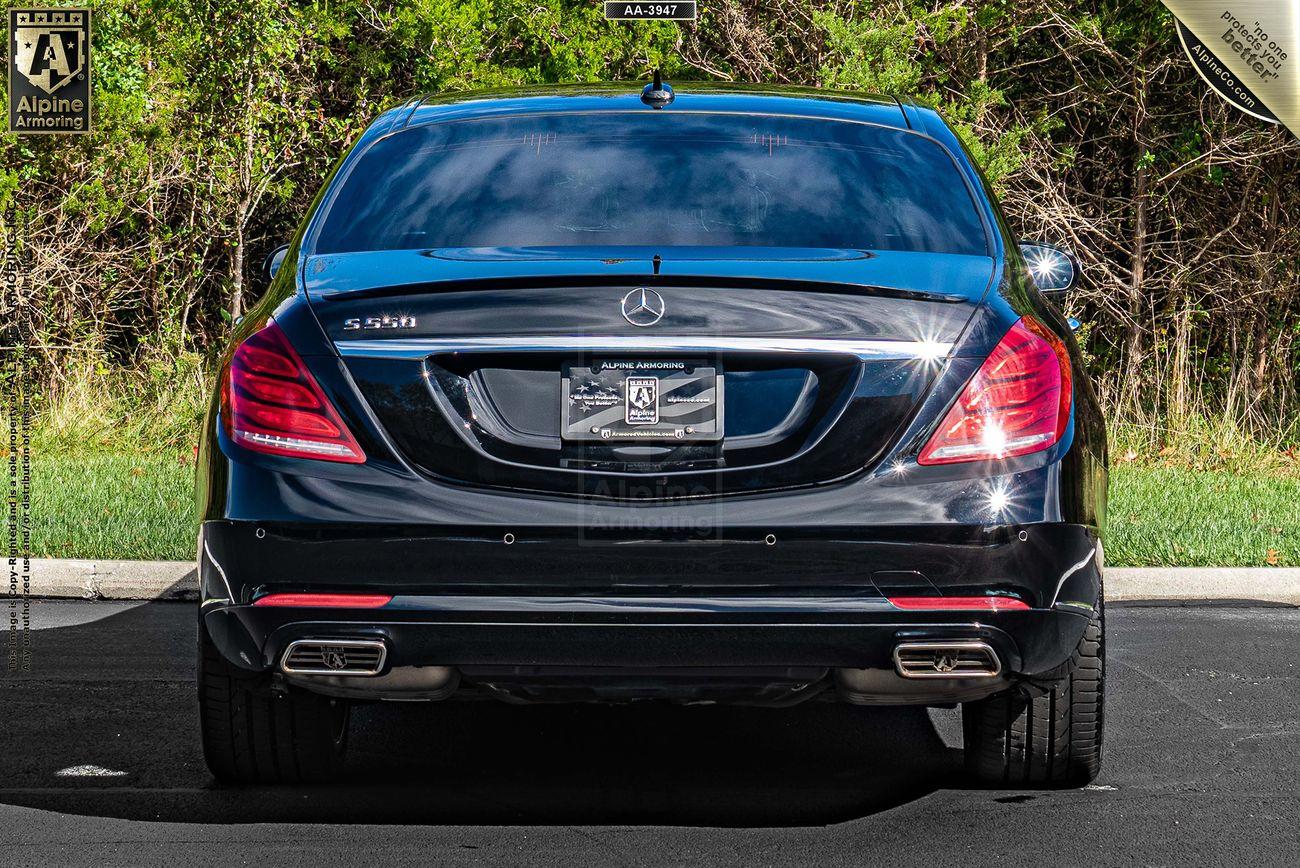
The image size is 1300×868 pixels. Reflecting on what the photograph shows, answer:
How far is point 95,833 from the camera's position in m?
4.12

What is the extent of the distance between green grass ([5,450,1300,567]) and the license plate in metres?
4.80

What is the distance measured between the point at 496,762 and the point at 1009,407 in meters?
1.92

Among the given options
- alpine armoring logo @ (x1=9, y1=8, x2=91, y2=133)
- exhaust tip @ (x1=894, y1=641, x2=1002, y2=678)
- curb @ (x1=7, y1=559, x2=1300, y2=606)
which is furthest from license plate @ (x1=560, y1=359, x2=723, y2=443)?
alpine armoring logo @ (x1=9, y1=8, x2=91, y2=133)

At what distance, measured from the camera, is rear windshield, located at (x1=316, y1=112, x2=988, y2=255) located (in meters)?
4.16

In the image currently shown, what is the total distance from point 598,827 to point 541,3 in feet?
34.7

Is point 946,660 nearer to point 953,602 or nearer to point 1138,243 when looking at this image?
point 953,602

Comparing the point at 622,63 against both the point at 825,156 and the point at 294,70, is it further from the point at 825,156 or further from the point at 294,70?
the point at 825,156

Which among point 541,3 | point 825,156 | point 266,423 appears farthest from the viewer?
point 541,3

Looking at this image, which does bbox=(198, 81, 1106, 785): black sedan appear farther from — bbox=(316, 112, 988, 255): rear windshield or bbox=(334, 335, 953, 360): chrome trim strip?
bbox=(316, 112, 988, 255): rear windshield

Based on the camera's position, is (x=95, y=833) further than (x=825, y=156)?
No

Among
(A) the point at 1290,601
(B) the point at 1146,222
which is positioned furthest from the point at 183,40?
(A) the point at 1290,601

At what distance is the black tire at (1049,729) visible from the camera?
4.20 m

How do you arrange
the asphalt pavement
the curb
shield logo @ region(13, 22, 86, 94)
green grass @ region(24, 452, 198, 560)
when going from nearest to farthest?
1. the asphalt pavement
2. the curb
3. green grass @ region(24, 452, 198, 560)
4. shield logo @ region(13, 22, 86, 94)

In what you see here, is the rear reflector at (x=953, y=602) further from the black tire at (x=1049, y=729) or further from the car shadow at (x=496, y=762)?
the car shadow at (x=496, y=762)
